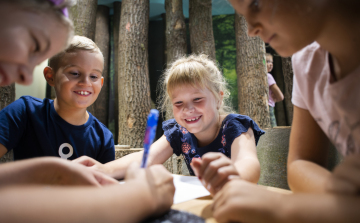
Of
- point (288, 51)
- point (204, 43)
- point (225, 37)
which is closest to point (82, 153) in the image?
point (288, 51)

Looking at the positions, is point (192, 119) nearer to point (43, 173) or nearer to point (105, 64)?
point (43, 173)

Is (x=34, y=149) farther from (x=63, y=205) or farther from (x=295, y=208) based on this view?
(x=295, y=208)

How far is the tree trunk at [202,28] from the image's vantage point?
3424mm

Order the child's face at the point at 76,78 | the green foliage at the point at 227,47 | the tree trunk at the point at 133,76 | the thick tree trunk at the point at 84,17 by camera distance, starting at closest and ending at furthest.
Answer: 1. the child's face at the point at 76,78
2. the thick tree trunk at the point at 84,17
3. the tree trunk at the point at 133,76
4. the green foliage at the point at 227,47

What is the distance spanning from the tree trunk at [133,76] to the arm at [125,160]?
6.26ft

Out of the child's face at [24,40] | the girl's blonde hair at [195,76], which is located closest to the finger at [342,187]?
the child's face at [24,40]

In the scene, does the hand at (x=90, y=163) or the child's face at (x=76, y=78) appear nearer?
the hand at (x=90, y=163)

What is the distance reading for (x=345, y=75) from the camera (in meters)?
0.58

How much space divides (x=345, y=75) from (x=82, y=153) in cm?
123

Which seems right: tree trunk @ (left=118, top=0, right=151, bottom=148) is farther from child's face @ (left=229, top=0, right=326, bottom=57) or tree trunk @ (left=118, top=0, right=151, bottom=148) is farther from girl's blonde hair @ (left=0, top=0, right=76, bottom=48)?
child's face @ (left=229, top=0, right=326, bottom=57)

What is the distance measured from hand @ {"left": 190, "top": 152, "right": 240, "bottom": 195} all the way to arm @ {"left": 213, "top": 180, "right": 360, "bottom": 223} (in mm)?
108

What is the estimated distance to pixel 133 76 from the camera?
330 cm

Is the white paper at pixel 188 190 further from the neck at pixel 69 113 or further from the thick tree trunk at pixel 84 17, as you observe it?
the thick tree trunk at pixel 84 17

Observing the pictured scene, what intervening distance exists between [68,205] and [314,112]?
0.67 m
